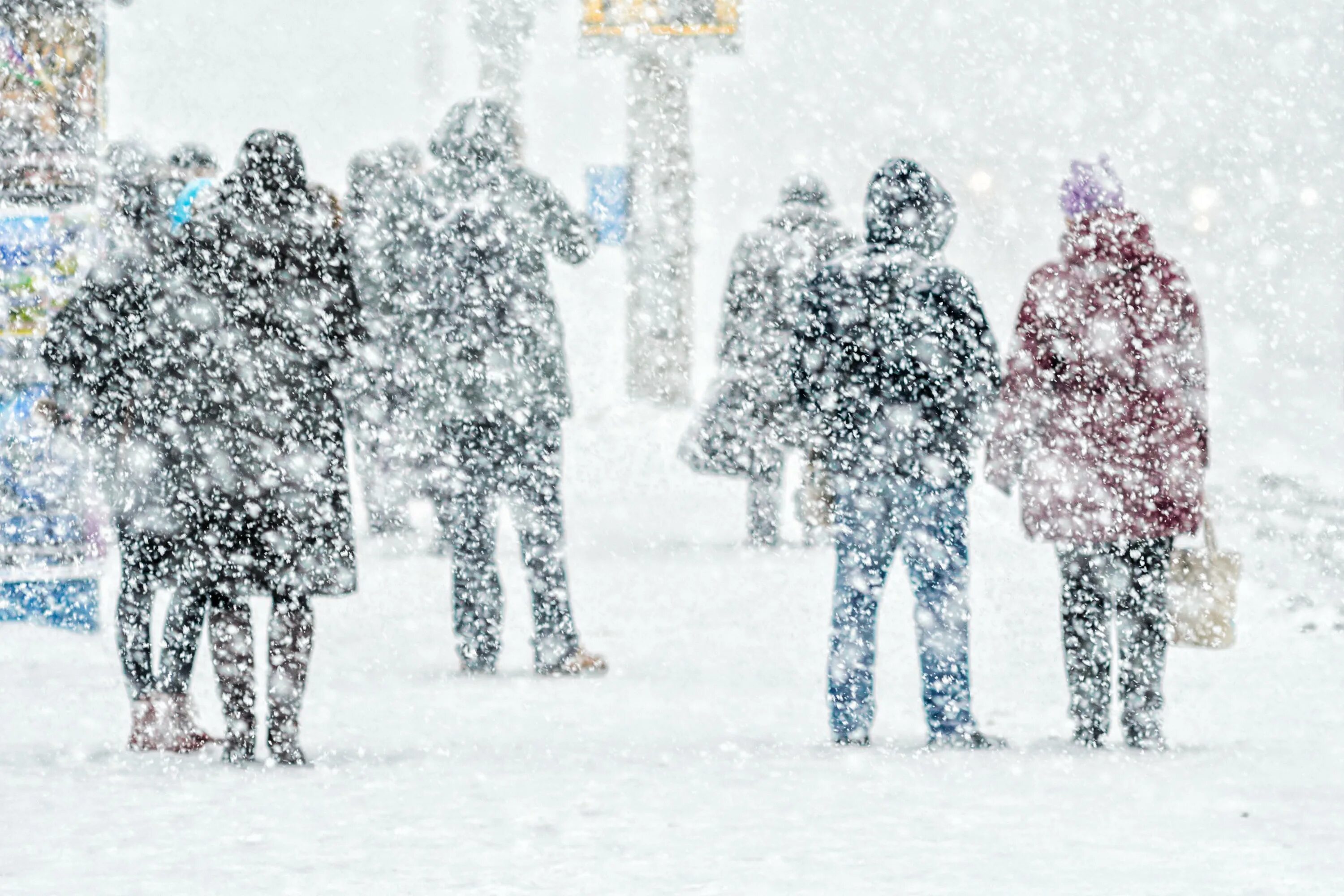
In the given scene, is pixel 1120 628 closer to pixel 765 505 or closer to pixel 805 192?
pixel 805 192

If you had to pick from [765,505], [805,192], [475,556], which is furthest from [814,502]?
[475,556]

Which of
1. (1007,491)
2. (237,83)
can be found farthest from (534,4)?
(237,83)

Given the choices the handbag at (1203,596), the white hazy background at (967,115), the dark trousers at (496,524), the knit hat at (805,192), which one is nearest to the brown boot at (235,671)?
the dark trousers at (496,524)

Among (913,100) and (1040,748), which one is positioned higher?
(913,100)

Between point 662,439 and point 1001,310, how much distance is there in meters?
25.2

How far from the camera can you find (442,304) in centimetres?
726

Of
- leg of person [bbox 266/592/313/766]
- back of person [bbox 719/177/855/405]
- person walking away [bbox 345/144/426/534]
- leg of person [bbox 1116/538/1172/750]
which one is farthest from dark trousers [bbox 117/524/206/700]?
back of person [bbox 719/177/855/405]

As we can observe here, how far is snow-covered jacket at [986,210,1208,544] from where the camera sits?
5.96 meters

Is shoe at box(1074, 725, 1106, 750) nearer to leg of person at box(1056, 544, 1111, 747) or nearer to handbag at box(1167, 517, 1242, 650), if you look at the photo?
leg of person at box(1056, 544, 1111, 747)

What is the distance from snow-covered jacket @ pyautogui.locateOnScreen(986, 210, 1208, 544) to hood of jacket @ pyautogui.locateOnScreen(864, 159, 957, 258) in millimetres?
305

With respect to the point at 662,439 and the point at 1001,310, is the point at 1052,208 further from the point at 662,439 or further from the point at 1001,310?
the point at 662,439

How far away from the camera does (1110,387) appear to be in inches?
235

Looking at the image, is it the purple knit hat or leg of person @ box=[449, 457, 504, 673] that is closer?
the purple knit hat

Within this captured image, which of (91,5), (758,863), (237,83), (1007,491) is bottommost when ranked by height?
(758,863)
